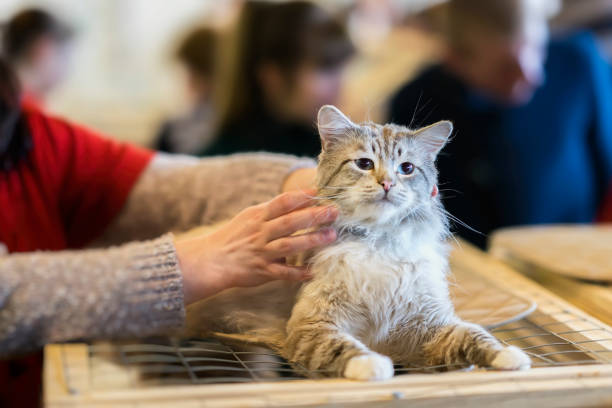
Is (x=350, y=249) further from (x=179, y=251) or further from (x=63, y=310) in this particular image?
(x=63, y=310)

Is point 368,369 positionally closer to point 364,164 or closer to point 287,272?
point 287,272

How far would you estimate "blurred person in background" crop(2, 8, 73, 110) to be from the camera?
296 centimetres

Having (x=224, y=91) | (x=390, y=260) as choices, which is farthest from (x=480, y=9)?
(x=390, y=260)

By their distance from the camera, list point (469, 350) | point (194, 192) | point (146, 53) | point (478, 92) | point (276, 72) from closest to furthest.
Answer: point (469, 350), point (194, 192), point (478, 92), point (276, 72), point (146, 53)

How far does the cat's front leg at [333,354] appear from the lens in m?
0.83

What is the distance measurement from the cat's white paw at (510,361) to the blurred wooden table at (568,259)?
41 cm

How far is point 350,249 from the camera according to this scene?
3.16 feet

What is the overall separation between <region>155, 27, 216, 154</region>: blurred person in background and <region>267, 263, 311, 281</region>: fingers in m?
2.15

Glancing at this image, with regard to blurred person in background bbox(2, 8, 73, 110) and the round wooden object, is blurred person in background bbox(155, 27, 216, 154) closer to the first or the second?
blurred person in background bbox(2, 8, 73, 110)

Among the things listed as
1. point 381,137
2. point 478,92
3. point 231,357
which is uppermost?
point 478,92

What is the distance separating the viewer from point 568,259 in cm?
146

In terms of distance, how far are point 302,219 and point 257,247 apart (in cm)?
9

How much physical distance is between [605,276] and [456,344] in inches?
24.3

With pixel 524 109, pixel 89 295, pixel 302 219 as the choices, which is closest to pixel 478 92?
pixel 524 109
